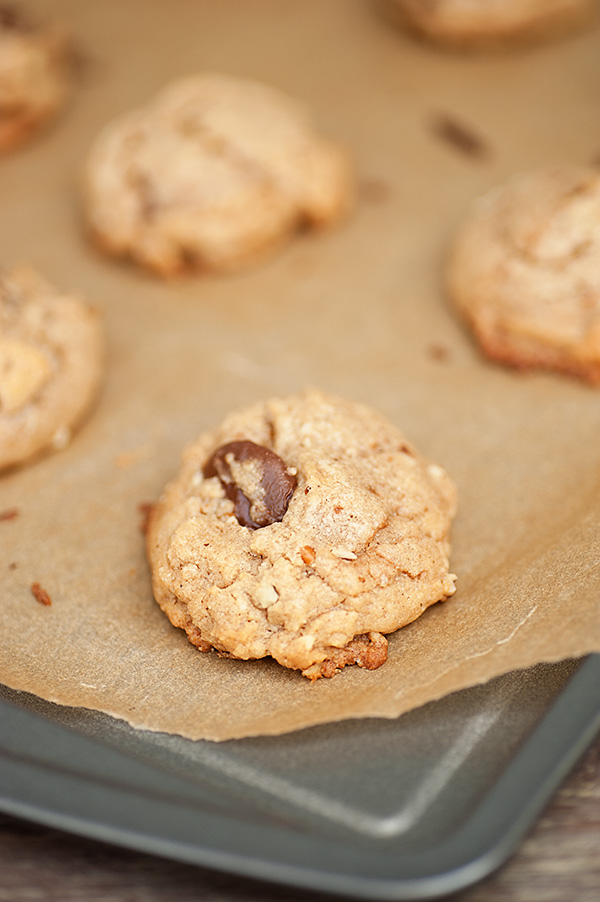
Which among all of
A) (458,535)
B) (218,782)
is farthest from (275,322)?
(218,782)

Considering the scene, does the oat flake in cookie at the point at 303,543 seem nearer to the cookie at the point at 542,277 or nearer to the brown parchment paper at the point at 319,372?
the brown parchment paper at the point at 319,372

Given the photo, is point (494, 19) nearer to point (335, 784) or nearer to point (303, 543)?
point (303, 543)

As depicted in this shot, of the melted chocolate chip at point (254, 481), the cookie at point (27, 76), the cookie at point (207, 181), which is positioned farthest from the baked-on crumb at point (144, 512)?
the cookie at point (27, 76)

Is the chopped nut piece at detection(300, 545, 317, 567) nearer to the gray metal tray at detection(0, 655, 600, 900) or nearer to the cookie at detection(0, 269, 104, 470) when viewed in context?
the gray metal tray at detection(0, 655, 600, 900)

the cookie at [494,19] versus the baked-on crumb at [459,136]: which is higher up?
the cookie at [494,19]

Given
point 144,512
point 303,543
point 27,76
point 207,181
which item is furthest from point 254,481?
point 27,76

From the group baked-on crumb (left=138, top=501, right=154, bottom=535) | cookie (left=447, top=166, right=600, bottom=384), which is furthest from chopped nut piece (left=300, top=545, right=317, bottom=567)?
cookie (left=447, top=166, right=600, bottom=384)

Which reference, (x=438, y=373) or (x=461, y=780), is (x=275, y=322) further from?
(x=461, y=780)
